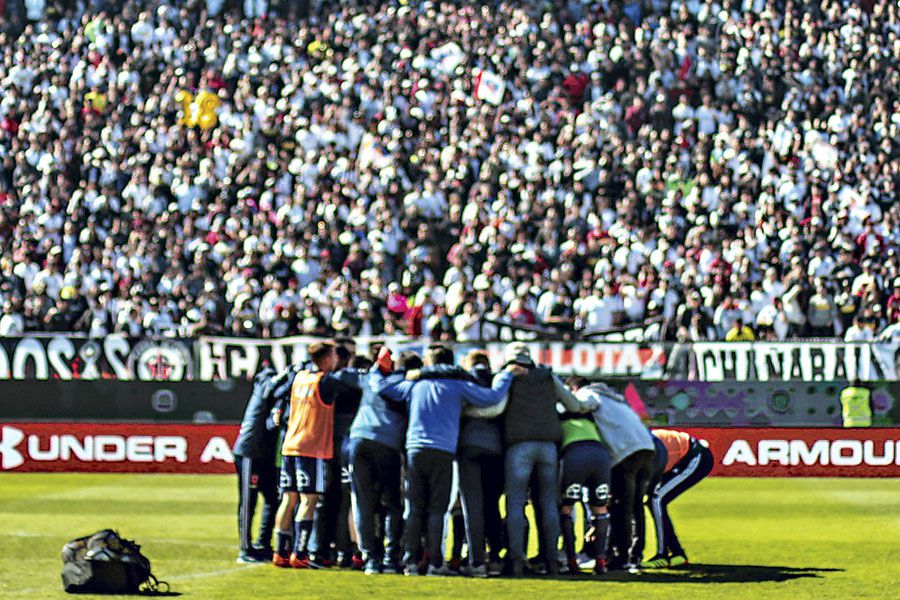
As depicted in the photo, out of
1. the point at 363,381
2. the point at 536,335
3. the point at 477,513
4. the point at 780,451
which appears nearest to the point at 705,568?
the point at 477,513

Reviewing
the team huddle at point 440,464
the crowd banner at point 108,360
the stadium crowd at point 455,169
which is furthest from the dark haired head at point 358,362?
the crowd banner at point 108,360

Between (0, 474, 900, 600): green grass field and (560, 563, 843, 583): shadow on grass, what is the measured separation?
0.06ft

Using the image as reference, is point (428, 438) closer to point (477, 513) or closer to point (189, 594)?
point (477, 513)

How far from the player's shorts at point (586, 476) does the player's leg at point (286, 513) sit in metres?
2.37

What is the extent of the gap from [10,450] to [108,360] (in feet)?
7.62

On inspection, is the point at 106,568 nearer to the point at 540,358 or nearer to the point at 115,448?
the point at 115,448

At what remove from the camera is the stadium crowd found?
2977 centimetres

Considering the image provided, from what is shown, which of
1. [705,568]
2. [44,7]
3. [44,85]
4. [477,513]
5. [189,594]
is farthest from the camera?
[44,7]

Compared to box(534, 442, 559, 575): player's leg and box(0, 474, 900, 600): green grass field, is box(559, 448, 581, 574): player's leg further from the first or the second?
box(0, 474, 900, 600): green grass field

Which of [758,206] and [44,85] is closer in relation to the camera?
[758,206]

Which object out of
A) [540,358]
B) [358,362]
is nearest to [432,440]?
[358,362]

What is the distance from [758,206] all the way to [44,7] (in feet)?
58.1

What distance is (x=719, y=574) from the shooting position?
15469 mm

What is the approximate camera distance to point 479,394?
48.4 ft
